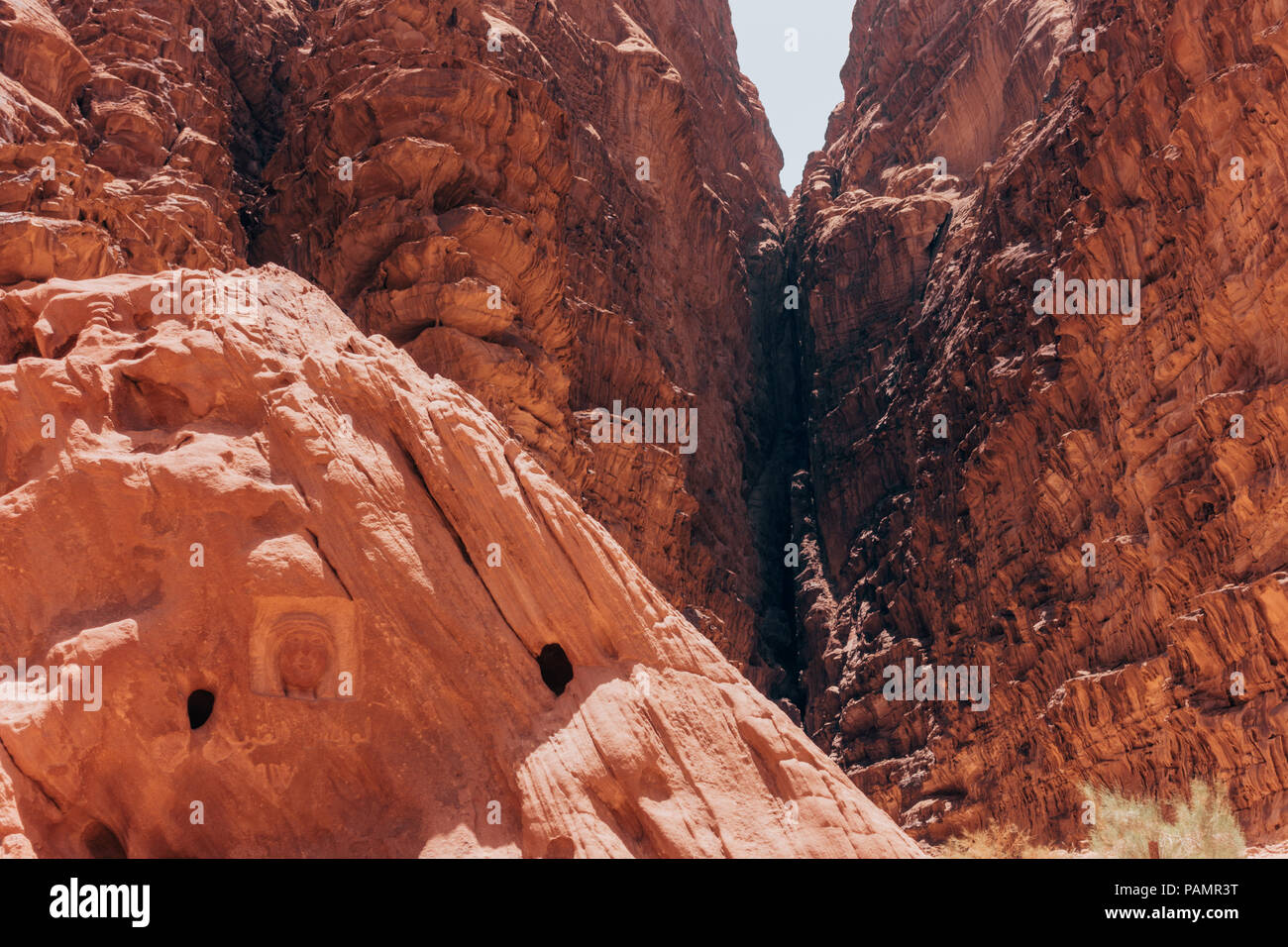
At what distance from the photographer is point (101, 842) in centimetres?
1245

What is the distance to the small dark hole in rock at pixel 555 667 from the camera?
14.3 metres

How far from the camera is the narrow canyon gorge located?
13008 millimetres

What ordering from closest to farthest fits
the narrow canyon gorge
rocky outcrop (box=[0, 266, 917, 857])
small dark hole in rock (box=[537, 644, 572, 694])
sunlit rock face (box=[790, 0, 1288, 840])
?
1. rocky outcrop (box=[0, 266, 917, 857])
2. the narrow canyon gorge
3. small dark hole in rock (box=[537, 644, 572, 694])
4. sunlit rock face (box=[790, 0, 1288, 840])

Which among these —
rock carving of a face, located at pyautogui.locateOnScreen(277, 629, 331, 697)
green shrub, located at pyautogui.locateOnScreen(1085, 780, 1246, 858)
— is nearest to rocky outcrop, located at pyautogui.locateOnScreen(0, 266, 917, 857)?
rock carving of a face, located at pyautogui.locateOnScreen(277, 629, 331, 697)

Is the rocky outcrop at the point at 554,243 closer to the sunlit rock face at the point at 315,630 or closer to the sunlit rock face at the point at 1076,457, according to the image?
the sunlit rock face at the point at 1076,457

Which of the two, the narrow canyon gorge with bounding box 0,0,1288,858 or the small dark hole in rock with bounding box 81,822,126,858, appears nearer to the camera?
the small dark hole in rock with bounding box 81,822,126,858

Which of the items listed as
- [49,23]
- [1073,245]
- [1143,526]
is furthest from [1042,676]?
[49,23]

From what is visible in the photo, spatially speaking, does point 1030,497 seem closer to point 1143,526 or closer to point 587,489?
point 1143,526

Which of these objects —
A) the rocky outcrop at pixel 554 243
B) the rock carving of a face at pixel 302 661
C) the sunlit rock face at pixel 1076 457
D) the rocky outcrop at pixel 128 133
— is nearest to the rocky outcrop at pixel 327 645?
the rock carving of a face at pixel 302 661

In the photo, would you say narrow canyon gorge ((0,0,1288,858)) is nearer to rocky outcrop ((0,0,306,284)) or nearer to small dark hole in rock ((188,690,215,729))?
small dark hole in rock ((188,690,215,729))

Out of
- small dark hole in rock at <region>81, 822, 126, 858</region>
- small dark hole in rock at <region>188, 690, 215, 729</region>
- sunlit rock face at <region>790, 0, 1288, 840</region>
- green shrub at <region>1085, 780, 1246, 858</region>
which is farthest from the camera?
sunlit rock face at <region>790, 0, 1288, 840</region>

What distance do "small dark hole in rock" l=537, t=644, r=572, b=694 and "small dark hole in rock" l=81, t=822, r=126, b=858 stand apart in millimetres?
4764

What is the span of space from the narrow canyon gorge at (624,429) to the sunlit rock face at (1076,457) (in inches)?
6.6

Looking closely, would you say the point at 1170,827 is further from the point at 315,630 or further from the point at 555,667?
the point at 315,630
